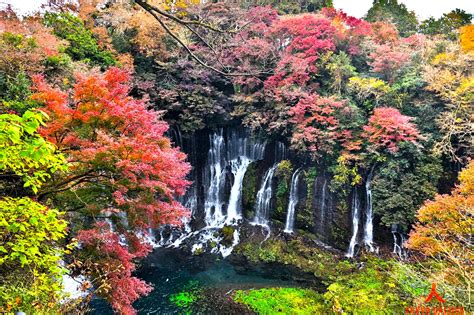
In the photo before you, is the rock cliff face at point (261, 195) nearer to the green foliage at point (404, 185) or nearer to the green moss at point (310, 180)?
the green moss at point (310, 180)

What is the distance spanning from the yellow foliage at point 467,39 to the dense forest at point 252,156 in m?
0.13

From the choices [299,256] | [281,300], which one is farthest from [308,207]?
[281,300]

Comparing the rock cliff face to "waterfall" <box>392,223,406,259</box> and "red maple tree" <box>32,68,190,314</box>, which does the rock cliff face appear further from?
"red maple tree" <box>32,68,190,314</box>

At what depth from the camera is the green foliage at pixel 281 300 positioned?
33.5 feet

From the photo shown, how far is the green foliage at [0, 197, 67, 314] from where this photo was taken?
3.23 meters

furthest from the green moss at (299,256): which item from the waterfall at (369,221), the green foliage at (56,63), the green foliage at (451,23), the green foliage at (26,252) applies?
the green foliage at (451,23)

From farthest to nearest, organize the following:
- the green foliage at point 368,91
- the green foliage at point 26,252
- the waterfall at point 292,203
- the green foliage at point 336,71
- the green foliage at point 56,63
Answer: the waterfall at point 292,203, the green foliage at point 336,71, the green foliage at point 368,91, the green foliage at point 56,63, the green foliage at point 26,252

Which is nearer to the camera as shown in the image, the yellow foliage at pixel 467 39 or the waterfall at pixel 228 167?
the yellow foliage at pixel 467 39

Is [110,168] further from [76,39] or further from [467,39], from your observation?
[467,39]

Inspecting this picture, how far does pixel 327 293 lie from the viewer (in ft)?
35.0

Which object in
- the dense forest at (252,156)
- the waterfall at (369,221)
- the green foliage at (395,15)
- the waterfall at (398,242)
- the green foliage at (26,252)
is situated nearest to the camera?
the green foliage at (26,252)

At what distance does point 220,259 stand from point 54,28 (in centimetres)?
1474

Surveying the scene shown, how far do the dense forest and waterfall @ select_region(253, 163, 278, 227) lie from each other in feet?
0.40

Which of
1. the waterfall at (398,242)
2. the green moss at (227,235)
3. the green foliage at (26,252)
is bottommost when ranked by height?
the green moss at (227,235)
